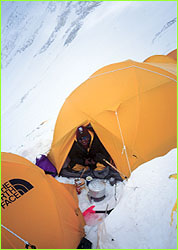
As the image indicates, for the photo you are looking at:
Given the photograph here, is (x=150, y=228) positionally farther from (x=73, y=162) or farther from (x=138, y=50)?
(x=138, y=50)

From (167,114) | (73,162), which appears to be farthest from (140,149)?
(73,162)

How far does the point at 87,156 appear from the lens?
156 inches

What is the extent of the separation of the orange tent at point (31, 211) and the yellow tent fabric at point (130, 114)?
1516 millimetres

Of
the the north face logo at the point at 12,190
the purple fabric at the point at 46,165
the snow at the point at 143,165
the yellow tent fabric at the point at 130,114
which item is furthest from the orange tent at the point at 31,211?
the purple fabric at the point at 46,165

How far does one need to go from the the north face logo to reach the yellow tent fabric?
1.78m

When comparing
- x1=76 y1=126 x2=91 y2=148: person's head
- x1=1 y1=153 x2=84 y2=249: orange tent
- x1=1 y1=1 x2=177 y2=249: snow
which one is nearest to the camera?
x1=1 y1=1 x2=177 y2=249: snow

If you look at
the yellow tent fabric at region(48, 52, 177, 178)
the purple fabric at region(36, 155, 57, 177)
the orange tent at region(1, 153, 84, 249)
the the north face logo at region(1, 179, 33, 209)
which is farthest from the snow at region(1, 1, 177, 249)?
the the north face logo at region(1, 179, 33, 209)

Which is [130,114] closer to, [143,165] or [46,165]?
[143,165]

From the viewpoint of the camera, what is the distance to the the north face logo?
5.93 feet

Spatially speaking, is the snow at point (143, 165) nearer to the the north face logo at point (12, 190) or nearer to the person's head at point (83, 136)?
the person's head at point (83, 136)

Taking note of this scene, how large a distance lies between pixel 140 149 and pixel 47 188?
73.2 inches

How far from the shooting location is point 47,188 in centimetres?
213

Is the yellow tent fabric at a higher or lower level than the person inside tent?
higher

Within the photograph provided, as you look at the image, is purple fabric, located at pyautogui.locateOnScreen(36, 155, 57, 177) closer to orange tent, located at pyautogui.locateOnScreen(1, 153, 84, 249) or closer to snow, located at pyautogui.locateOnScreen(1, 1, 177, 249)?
snow, located at pyautogui.locateOnScreen(1, 1, 177, 249)
